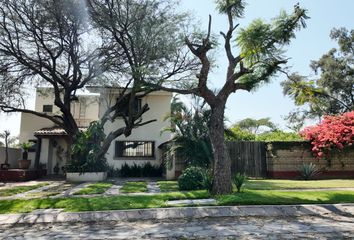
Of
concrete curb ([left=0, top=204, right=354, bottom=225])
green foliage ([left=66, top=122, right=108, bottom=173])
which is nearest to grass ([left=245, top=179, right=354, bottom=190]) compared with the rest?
concrete curb ([left=0, top=204, right=354, bottom=225])

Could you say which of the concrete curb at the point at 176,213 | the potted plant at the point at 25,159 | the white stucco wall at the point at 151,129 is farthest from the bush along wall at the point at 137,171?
the concrete curb at the point at 176,213

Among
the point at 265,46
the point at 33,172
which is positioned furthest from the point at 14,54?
the point at 265,46

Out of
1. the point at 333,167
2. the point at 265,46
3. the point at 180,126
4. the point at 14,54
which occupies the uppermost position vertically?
the point at 14,54

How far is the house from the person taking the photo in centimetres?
2223

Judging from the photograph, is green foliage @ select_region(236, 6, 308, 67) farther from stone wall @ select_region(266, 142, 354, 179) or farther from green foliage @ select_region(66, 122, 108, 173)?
green foliage @ select_region(66, 122, 108, 173)

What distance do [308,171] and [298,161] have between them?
3.10 ft

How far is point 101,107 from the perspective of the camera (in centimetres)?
2270

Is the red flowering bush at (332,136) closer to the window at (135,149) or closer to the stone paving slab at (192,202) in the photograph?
the window at (135,149)

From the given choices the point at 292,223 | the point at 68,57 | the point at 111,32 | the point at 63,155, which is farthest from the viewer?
the point at 63,155

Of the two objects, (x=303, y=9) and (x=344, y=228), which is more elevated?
(x=303, y=9)

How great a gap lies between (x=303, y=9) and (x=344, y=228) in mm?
6361

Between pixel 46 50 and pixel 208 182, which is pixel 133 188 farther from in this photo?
pixel 46 50

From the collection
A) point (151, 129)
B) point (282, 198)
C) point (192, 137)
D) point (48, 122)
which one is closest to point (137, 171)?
point (151, 129)

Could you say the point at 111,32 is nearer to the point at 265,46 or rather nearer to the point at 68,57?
the point at 68,57
